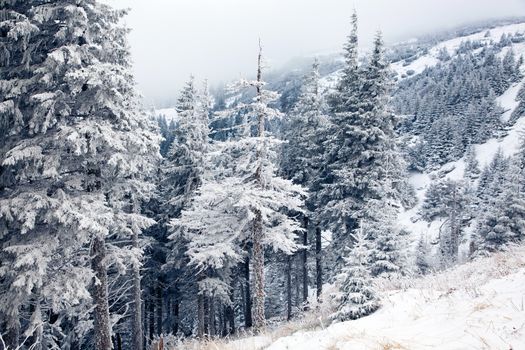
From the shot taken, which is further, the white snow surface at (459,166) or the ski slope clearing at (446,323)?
the white snow surface at (459,166)

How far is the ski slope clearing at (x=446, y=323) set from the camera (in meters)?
3.90

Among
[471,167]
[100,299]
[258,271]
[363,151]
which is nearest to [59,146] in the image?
[100,299]

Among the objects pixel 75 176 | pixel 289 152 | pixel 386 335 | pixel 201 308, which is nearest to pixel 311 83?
pixel 289 152

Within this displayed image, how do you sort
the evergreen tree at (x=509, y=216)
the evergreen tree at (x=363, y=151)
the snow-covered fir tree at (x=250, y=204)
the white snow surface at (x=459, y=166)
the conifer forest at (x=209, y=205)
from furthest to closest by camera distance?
the white snow surface at (x=459, y=166), the evergreen tree at (x=509, y=216), the evergreen tree at (x=363, y=151), the snow-covered fir tree at (x=250, y=204), the conifer forest at (x=209, y=205)

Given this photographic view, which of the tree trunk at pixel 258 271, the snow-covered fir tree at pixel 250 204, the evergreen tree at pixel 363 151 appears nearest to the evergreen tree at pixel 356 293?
the snow-covered fir tree at pixel 250 204

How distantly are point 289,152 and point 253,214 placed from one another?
13.4 meters

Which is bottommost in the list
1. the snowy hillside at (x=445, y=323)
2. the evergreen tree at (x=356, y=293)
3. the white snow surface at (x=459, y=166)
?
the white snow surface at (x=459, y=166)

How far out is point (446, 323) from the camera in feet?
15.6

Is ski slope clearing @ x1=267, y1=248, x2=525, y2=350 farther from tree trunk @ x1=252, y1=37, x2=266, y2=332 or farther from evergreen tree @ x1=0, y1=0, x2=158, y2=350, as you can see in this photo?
tree trunk @ x1=252, y1=37, x2=266, y2=332

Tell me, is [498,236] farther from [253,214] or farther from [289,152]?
[253,214]

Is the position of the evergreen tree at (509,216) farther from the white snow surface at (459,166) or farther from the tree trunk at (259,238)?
the white snow surface at (459,166)

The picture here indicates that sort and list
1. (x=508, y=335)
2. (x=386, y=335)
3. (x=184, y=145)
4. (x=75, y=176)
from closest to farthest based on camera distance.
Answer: (x=508, y=335) < (x=386, y=335) < (x=75, y=176) < (x=184, y=145)

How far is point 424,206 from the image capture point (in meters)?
75.2

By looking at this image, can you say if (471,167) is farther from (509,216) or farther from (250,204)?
(250,204)
